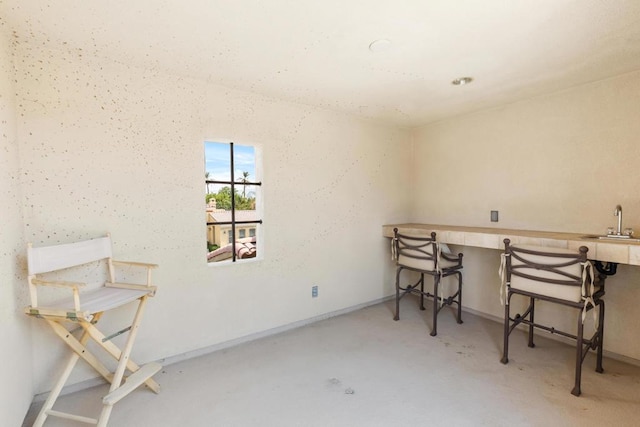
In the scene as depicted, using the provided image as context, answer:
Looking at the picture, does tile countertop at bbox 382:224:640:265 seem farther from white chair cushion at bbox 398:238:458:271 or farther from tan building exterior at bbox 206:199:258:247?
tan building exterior at bbox 206:199:258:247

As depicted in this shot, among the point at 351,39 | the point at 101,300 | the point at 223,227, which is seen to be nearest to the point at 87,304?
the point at 101,300

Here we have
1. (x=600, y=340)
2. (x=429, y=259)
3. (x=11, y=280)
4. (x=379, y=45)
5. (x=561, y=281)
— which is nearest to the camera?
(x=11, y=280)

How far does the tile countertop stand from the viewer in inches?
78.2

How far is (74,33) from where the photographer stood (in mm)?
1743

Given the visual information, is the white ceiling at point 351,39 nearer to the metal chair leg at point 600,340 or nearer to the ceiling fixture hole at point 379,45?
the ceiling fixture hole at point 379,45

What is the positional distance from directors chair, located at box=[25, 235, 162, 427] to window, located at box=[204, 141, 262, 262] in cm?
70

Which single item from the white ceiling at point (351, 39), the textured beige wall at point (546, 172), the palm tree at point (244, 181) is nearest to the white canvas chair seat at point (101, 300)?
the palm tree at point (244, 181)

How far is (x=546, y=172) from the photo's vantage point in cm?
279

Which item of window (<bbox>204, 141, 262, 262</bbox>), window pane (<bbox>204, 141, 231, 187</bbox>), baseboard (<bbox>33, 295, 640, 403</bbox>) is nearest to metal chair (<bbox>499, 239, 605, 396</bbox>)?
baseboard (<bbox>33, 295, 640, 403</bbox>)

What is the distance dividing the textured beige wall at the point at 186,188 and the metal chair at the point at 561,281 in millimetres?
1579

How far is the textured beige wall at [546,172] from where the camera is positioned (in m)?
2.37

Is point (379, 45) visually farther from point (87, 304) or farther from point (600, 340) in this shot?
point (600, 340)

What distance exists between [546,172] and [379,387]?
95.2 inches

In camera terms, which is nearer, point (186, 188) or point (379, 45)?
point (379, 45)
